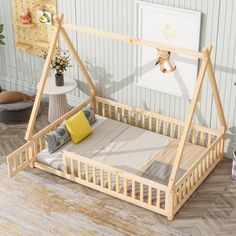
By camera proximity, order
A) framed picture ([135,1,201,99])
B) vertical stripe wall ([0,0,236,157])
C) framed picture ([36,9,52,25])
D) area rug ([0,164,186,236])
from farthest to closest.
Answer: framed picture ([36,9,52,25]), framed picture ([135,1,201,99]), vertical stripe wall ([0,0,236,157]), area rug ([0,164,186,236])

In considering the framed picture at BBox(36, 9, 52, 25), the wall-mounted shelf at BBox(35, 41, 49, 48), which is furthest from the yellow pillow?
the framed picture at BBox(36, 9, 52, 25)

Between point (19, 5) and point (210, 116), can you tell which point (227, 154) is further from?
point (19, 5)

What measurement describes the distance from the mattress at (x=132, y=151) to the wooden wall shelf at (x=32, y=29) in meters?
1.44

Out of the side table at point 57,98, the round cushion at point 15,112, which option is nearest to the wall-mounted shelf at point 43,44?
the side table at point 57,98

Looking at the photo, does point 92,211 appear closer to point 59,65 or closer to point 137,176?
point 137,176

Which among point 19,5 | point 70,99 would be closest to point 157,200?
point 70,99

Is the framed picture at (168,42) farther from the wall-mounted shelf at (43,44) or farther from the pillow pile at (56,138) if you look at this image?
the wall-mounted shelf at (43,44)

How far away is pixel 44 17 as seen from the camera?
23.9 ft

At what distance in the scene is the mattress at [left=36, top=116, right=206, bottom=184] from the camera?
6188mm

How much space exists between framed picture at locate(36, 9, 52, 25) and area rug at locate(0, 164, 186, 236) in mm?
2199

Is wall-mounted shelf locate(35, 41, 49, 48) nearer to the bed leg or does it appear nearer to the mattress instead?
the mattress

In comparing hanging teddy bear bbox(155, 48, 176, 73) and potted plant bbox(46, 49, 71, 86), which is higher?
hanging teddy bear bbox(155, 48, 176, 73)

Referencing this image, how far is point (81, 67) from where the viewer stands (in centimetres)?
685

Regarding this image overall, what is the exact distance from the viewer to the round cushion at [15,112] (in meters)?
7.34
